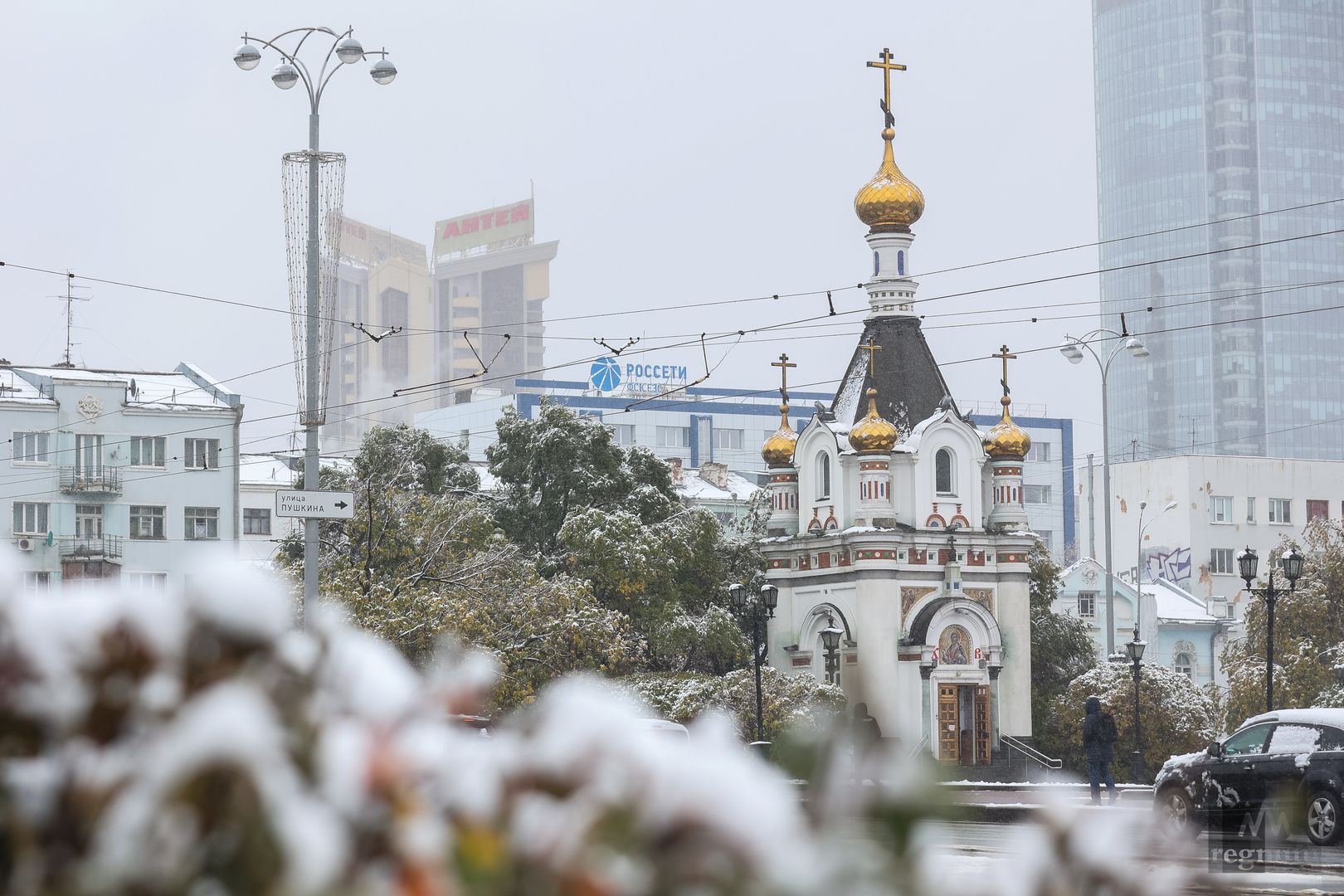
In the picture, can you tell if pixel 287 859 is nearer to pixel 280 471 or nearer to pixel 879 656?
pixel 879 656

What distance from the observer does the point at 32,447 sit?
54406mm

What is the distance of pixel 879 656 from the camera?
4569 centimetres

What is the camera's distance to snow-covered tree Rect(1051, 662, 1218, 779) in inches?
1796

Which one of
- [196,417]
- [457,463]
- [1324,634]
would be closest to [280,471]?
[196,417]

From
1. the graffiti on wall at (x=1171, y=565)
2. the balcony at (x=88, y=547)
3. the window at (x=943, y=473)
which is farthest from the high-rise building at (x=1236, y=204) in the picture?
the balcony at (x=88, y=547)

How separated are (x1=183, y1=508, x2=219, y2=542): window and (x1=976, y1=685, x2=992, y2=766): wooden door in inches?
845

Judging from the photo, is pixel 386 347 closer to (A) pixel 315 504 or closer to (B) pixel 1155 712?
(B) pixel 1155 712

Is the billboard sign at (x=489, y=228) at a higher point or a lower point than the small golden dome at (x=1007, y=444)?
higher

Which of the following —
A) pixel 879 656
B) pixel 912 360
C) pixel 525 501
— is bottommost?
pixel 879 656

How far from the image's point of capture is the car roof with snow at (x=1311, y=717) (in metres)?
18.2

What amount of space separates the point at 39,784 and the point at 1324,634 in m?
47.6

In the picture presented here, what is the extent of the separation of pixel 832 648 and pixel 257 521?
3606 cm

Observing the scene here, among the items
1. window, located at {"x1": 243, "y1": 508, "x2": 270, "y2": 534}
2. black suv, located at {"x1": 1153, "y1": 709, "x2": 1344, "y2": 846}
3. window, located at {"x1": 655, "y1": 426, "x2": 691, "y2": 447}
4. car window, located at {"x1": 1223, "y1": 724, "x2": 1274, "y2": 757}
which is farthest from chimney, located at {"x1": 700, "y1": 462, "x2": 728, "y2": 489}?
car window, located at {"x1": 1223, "y1": 724, "x2": 1274, "y2": 757}

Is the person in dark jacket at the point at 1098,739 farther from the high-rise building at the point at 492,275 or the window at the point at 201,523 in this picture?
the high-rise building at the point at 492,275
